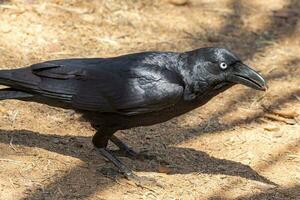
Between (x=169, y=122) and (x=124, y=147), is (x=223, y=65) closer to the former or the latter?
(x=124, y=147)

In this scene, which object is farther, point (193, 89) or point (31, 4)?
point (31, 4)

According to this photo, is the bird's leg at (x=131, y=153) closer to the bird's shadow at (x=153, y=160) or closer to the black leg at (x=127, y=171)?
the bird's shadow at (x=153, y=160)

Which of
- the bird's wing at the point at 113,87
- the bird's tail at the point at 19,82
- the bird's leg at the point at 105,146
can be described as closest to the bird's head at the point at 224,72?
the bird's wing at the point at 113,87

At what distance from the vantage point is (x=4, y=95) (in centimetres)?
494

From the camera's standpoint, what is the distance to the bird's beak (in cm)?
476

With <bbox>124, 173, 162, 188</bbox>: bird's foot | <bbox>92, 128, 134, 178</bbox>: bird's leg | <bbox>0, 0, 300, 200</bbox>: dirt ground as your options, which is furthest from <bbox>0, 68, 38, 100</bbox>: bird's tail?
<bbox>124, 173, 162, 188</bbox>: bird's foot

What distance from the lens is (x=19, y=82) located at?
4883mm

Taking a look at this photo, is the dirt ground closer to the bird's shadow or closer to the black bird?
the bird's shadow

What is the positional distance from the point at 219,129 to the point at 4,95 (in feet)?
6.63

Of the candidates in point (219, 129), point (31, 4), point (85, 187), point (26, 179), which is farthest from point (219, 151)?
point (31, 4)

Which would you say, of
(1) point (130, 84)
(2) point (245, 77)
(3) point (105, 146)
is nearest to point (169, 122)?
(3) point (105, 146)

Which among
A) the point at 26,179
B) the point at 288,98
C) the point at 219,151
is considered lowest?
the point at 26,179

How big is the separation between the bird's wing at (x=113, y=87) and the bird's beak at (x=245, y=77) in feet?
1.30

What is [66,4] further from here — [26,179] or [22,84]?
[26,179]
